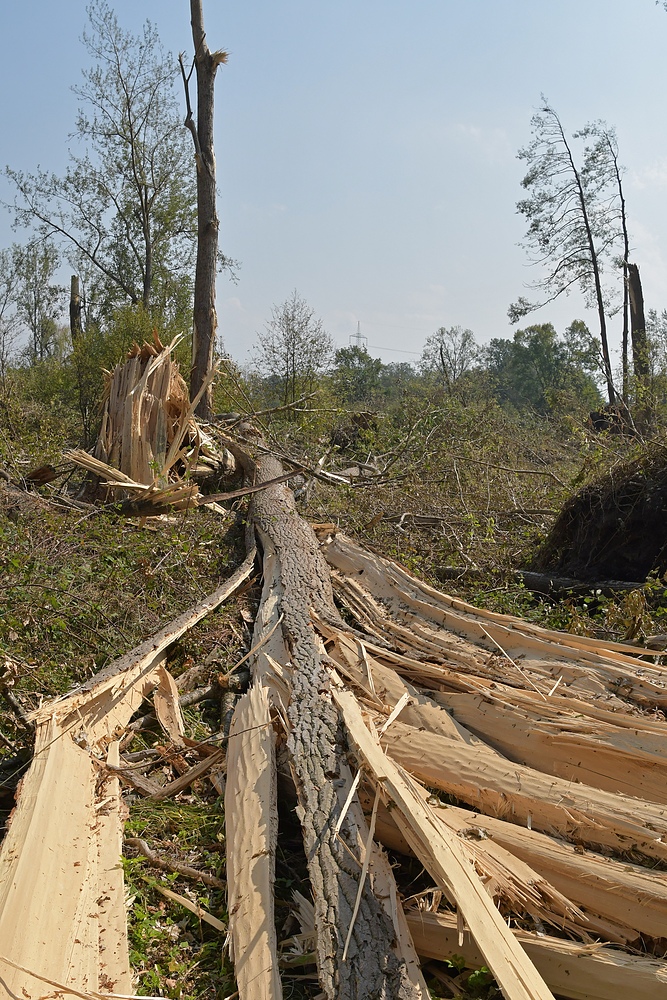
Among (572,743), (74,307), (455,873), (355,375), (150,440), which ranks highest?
(74,307)

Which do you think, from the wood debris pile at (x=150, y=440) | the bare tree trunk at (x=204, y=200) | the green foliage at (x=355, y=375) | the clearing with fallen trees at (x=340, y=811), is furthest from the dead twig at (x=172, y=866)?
the green foliage at (x=355, y=375)

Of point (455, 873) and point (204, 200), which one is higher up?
point (204, 200)

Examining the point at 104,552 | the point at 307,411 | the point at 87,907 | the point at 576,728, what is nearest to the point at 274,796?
the point at 87,907

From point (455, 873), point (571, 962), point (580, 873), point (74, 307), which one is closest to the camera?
point (571, 962)

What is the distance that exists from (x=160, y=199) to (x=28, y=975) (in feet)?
69.2

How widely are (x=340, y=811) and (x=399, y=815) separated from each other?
231 mm

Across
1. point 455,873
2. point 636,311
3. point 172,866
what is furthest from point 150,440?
point 636,311

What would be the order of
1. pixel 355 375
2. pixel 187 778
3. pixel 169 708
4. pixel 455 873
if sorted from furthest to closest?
pixel 355 375, pixel 169 708, pixel 187 778, pixel 455 873

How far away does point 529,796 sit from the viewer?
2371mm

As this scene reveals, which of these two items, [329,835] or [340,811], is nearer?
[329,835]

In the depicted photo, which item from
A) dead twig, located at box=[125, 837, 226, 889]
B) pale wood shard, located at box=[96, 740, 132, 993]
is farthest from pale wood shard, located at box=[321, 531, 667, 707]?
pale wood shard, located at box=[96, 740, 132, 993]

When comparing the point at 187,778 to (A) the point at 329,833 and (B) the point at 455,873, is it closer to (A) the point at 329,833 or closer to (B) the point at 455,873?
(A) the point at 329,833

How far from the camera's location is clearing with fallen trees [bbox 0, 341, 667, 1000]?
182 centimetres

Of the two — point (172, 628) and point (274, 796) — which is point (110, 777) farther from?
point (172, 628)
